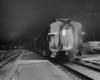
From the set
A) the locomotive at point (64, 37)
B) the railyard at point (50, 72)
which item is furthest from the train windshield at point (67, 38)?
the railyard at point (50, 72)

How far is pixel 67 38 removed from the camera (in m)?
13.8

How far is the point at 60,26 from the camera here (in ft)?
45.5

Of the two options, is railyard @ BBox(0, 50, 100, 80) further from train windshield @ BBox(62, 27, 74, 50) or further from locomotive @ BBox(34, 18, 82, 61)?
train windshield @ BBox(62, 27, 74, 50)

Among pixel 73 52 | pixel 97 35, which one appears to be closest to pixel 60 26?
pixel 73 52

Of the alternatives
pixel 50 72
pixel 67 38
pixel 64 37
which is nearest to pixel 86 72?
pixel 50 72

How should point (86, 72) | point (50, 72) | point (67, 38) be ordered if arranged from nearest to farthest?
point (50, 72)
point (86, 72)
point (67, 38)

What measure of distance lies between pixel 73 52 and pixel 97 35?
53861 millimetres

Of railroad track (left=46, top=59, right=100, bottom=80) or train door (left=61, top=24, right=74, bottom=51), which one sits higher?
train door (left=61, top=24, right=74, bottom=51)

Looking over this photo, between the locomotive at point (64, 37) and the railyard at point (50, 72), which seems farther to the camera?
the locomotive at point (64, 37)

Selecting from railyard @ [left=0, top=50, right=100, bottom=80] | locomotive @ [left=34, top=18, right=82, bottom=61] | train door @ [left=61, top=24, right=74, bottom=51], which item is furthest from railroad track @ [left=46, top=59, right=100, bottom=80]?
train door @ [left=61, top=24, right=74, bottom=51]

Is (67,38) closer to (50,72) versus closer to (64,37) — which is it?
(64,37)

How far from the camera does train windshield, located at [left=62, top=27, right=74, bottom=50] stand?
13734 mm

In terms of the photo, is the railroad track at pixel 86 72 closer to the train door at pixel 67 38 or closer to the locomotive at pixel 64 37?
the locomotive at pixel 64 37

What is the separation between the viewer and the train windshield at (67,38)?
541 inches
